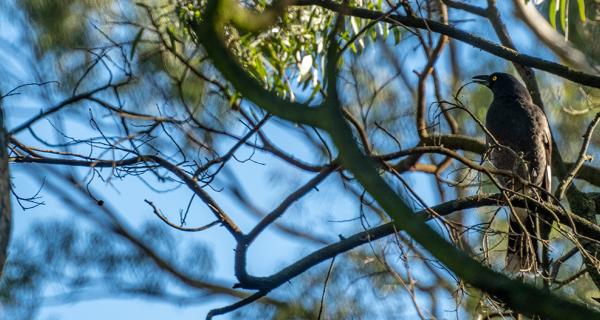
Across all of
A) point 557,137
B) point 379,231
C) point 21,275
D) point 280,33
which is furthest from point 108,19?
point 557,137

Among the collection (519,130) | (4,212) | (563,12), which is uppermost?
(519,130)

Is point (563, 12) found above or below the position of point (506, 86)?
below

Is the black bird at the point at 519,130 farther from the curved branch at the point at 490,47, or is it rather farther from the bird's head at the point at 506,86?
the curved branch at the point at 490,47

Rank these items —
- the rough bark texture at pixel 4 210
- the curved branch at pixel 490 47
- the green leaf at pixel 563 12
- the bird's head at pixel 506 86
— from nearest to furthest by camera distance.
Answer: the rough bark texture at pixel 4 210, the curved branch at pixel 490 47, the green leaf at pixel 563 12, the bird's head at pixel 506 86

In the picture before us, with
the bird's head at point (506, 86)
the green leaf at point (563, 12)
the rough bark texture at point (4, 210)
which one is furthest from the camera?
the bird's head at point (506, 86)

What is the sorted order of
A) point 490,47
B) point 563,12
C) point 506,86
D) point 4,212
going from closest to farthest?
point 4,212, point 490,47, point 563,12, point 506,86

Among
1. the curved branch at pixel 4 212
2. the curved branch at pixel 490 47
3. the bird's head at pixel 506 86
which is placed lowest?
the curved branch at pixel 4 212

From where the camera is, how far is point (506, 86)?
4.90m

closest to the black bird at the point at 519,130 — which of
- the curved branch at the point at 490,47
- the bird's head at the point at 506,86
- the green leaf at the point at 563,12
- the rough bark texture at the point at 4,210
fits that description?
the bird's head at the point at 506,86

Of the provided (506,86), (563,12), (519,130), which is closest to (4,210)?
(563,12)

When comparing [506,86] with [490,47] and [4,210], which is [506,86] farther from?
[4,210]

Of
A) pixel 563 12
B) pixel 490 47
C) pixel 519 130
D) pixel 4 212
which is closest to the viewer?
pixel 4 212

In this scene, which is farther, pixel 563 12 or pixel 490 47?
pixel 563 12

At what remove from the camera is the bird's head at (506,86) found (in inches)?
191
